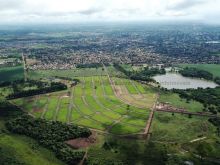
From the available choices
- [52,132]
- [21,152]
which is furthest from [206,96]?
[21,152]

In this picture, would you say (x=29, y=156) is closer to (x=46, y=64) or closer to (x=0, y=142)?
(x=0, y=142)

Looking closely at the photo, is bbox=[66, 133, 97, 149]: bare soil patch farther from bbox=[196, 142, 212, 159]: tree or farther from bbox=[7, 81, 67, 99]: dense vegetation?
bbox=[7, 81, 67, 99]: dense vegetation

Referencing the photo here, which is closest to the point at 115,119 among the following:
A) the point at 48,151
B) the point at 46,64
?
the point at 48,151

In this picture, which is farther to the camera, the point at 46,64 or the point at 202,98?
the point at 46,64

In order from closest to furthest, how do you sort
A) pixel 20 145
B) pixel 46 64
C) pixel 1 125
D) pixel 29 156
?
pixel 29 156
pixel 20 145
pixel 1 125
pixel 46 64

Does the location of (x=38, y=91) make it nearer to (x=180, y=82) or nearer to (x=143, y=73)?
(x=143, y=73)

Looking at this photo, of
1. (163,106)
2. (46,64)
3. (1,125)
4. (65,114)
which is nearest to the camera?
(1,125)
